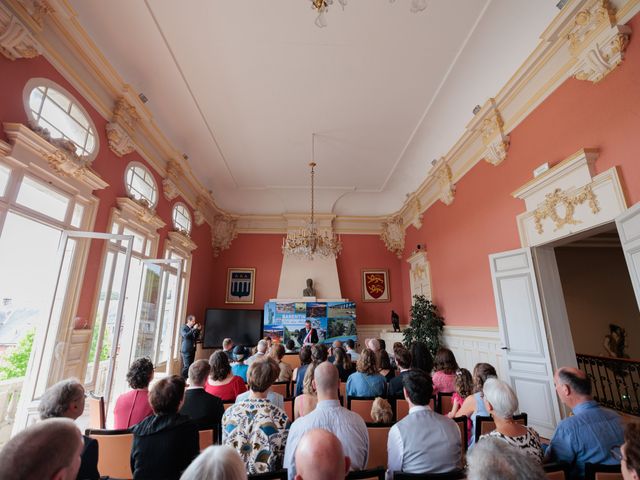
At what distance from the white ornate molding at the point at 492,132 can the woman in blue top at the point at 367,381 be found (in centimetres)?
373

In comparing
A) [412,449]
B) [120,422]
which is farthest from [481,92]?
[120,422]

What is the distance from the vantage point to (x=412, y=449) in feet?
5.29

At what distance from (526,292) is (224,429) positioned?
4.02 meters

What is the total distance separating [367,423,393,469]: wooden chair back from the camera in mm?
1973

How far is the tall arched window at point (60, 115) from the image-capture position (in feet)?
10.5

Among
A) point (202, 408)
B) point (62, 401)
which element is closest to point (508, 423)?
point (202, 408)

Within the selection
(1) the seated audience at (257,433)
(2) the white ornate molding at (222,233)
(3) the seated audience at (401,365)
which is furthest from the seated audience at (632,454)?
(2) the white ornate molding at (222,233)

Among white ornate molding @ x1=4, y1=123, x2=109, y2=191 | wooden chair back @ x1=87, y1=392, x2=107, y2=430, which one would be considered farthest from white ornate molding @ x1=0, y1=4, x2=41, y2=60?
wooden chair back @ x1=87, y1=392, x2=107, y2=430

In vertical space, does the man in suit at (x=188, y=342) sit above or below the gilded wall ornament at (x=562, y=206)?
below

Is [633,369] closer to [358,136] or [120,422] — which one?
[358,136]

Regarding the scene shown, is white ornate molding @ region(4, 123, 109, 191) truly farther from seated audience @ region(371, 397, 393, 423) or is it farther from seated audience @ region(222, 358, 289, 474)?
seated audience @ region(371, 397, 393, 423)

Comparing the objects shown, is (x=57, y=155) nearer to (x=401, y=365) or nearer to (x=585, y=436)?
(x=401, y=365)

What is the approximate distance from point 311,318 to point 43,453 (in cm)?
755

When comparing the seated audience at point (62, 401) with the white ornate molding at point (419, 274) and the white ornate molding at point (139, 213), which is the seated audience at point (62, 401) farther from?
the white ornate molding at point (419, 274)
